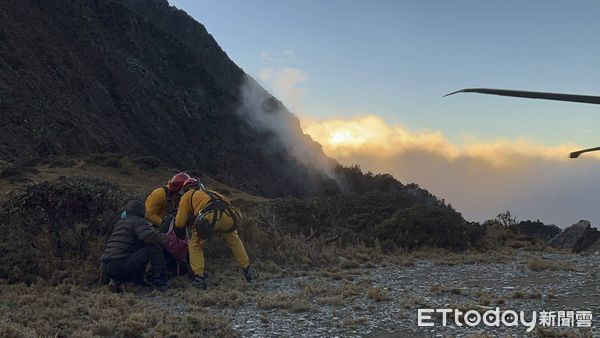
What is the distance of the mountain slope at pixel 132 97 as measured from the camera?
44.6 m

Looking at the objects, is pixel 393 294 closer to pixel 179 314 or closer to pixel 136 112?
pixel 179 314

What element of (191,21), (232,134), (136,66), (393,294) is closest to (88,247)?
(393,294)

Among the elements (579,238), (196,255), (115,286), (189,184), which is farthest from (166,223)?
(579,238)

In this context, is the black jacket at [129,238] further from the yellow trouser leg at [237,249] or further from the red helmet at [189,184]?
the yellow trouser leg at [237,249]

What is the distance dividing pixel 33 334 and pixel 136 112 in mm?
58993

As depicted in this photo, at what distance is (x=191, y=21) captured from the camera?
362 feet

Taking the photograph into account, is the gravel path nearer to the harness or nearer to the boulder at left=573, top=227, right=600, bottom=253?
the harness

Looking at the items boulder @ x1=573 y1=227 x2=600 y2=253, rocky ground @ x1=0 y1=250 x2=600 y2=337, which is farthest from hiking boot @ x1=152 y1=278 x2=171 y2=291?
boulder @ x1=573 y1=227 x2=600 y2=253

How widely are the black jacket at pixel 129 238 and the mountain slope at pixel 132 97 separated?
106 feet

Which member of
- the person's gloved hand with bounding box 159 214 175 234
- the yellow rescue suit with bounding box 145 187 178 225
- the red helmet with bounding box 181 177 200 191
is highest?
the red helmet with bounding box 181 177 200 191

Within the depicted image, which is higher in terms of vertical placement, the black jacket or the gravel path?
the black jacket

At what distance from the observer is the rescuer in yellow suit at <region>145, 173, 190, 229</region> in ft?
32.3

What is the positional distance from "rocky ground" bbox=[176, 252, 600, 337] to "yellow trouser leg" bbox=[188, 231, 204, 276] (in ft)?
4.14

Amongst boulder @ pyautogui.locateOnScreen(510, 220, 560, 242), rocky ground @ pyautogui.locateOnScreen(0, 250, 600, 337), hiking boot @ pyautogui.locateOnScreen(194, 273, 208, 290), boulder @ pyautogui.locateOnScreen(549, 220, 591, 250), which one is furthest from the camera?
boulder @ pyautogui.locateOnScreen(510, 220, 560, 242)
